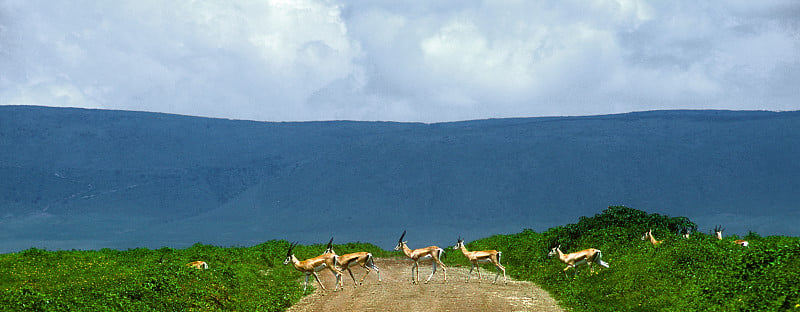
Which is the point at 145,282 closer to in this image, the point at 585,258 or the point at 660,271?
the point at 585,258

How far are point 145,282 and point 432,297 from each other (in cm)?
981

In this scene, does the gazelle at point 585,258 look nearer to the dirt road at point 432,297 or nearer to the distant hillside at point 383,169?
the dirt road at point 432,297

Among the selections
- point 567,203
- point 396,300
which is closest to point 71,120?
point 567,203

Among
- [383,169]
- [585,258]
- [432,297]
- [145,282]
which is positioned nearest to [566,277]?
[585,258]

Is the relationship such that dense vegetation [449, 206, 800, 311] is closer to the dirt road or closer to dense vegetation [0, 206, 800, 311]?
dense vegetation [0, 206, 800, 311]

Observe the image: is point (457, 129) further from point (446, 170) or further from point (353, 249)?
point (353, 249)

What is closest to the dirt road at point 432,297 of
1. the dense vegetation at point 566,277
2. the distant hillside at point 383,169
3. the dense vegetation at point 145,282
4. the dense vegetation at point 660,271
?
the dense vegetation at point 566,277

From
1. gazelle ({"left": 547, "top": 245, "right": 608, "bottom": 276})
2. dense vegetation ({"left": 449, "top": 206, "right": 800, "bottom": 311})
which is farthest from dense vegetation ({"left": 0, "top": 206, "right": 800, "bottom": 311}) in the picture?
gazelle ({"left": 547, "top": 245, "right": 608, "bottom": 276})

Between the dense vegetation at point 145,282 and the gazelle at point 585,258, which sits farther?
the gazelle at point 585,258

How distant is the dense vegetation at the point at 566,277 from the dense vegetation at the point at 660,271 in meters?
0.04

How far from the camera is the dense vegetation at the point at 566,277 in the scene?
17.4 m

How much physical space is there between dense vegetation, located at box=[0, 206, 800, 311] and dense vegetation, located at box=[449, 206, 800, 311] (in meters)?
0.04

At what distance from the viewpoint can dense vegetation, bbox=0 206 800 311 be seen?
1744cm

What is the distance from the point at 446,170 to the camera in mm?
133625
